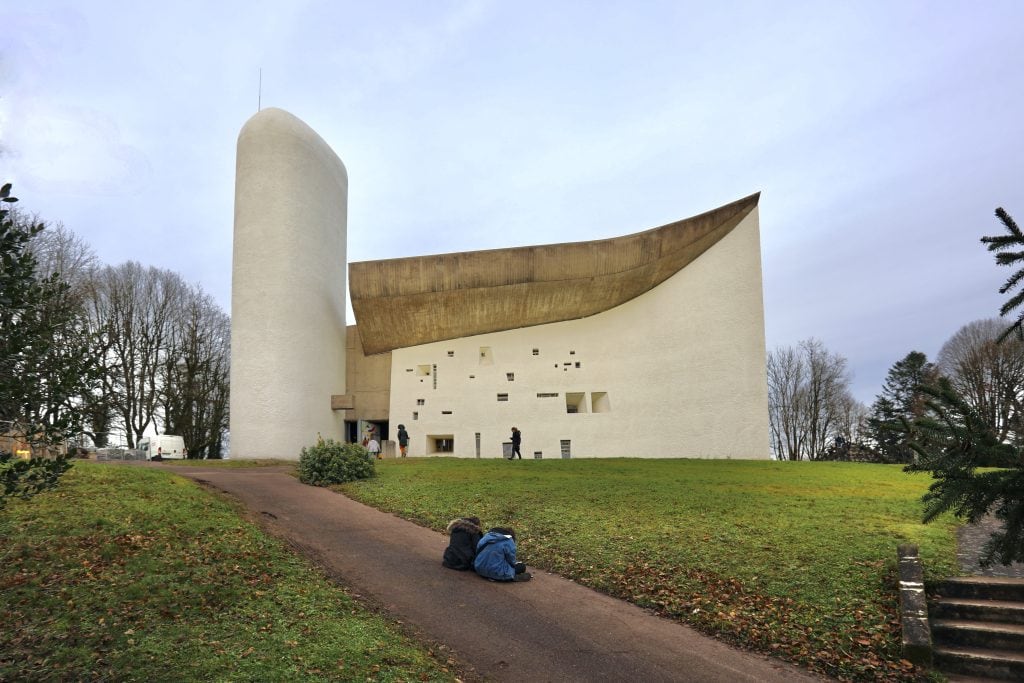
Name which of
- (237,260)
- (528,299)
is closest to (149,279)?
(237,260)

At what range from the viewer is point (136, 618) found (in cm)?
675

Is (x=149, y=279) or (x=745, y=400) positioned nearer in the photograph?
(x=745, y=400)

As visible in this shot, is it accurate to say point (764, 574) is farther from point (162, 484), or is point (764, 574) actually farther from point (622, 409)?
point (622, 409)

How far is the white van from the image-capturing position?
2902 cm

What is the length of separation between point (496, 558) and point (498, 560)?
0.04 metres

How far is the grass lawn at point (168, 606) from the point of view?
5668mm

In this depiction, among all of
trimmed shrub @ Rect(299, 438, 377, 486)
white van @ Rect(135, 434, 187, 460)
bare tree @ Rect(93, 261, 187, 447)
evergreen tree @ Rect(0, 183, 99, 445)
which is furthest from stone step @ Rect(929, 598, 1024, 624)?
bare tree @ Rect(93, 261, 187, 447)

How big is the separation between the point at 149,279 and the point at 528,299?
22258 millimetres

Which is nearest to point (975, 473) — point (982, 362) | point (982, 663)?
point (982, 663)

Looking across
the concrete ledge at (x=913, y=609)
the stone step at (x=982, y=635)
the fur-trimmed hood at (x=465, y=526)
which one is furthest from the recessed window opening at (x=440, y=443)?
the stone step at (x=982, y=635)

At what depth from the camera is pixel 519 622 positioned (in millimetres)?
7512

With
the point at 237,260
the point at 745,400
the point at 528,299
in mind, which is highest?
the point at 237,260

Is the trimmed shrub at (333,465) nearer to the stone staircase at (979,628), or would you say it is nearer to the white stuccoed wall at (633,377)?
the white stuccoed wall at (633,377)

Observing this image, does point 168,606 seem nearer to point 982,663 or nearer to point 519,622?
point 519,622
